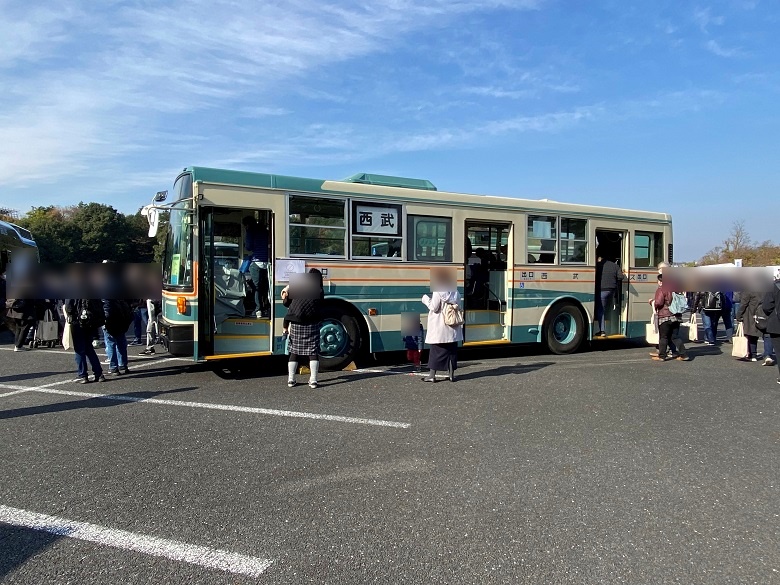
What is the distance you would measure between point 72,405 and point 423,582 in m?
5.45

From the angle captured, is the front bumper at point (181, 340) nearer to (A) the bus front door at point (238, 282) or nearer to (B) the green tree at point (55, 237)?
(A) the bus front door at point (238, 282)

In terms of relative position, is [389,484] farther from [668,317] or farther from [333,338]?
[668,317]

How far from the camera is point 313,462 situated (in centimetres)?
475

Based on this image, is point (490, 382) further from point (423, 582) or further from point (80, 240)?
point (80, 240)

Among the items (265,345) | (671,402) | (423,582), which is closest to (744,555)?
(423,582)

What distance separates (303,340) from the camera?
777 cm

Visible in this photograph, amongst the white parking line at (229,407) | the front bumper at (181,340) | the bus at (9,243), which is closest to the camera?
the white parking line at (229,407)

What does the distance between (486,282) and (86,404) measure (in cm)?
710

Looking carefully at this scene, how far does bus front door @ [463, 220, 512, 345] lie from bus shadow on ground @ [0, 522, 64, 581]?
7489 millimetres

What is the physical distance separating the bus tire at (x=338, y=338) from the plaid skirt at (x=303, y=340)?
912 mm

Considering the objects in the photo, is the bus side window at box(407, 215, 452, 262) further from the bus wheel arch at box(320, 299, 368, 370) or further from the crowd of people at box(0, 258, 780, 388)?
the bus wheel arch at box(320, 299, 368, 370)

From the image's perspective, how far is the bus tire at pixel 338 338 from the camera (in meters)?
8.75

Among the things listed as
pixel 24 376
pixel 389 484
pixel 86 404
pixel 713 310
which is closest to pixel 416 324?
pixel 86 404

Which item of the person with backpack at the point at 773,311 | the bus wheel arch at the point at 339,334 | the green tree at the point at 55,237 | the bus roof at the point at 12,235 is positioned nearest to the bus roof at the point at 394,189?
the bus wheel arch at the point at 339,334
